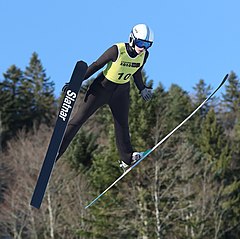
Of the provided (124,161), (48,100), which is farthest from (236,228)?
(124,161)

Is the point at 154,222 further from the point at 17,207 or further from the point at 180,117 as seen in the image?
the point at 180,117

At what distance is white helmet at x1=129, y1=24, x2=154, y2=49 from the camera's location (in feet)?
20.7

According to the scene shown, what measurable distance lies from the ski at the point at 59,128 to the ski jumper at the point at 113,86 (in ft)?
0.42

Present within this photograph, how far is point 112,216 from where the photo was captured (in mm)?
24531

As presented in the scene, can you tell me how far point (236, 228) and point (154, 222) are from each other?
11.5m

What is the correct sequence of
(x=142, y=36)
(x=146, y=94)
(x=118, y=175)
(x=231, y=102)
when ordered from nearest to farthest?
(x=142, y=36) < (x=146, y=94) < (x=118, y=175) < (x=231, y=102)

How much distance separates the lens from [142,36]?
631 cm

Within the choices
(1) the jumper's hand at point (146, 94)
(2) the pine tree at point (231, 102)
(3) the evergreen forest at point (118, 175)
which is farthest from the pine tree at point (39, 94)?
(1) the jumper's hand at point (146, 94)

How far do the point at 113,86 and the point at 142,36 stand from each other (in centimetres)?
70

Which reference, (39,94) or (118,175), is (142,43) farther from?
(39,94)

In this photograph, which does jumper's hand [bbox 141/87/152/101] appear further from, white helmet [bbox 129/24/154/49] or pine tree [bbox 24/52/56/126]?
pine tree [bbox 24/52/56/126]

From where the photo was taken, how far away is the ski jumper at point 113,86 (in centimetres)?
647

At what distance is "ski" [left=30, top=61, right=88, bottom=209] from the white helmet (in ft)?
1.94

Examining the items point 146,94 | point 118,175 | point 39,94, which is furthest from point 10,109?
point 146,94
